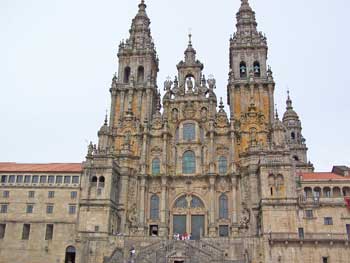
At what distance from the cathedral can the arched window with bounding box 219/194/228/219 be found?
0.14 m

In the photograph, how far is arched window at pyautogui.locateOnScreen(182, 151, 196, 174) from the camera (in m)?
60.1


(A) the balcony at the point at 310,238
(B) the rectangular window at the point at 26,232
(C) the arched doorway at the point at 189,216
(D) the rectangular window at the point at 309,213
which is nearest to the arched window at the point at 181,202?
(C) the arched doorway at the point at 189,216

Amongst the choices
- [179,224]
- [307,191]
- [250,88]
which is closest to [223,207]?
[179,224]

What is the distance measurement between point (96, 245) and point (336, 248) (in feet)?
92.9

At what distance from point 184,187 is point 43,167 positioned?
20.1 metres

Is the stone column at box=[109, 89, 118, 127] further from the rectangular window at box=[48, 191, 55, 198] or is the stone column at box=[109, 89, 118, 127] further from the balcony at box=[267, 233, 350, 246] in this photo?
the balcony at box=[267, 233, 350, 246]

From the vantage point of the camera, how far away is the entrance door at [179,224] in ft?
188

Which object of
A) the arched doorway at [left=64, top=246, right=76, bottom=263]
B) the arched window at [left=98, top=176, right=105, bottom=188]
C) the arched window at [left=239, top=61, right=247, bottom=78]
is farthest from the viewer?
the arched window at [left=239, top=61, right=247, bottom=78]

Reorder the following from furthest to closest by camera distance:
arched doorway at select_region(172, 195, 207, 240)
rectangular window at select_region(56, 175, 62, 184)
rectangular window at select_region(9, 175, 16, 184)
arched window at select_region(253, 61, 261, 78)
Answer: arched window at select_region(253, 61, 261, 78)
arched doorway at select_region(172, 195, 207, 240)
rectangular window at select_region(9, 175, 16, 184)
rectangular window at select_region(56, 175, 62, 184)

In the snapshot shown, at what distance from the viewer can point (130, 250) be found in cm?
5009

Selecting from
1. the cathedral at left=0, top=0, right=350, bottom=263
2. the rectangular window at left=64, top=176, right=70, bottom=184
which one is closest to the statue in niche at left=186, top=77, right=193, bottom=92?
the cathedral at left=0, top=0, right=350, bottom=263

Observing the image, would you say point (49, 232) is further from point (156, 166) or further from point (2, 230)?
point (156, 166)

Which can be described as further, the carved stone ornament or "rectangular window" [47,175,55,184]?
the carved stone ornament

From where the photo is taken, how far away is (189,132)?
6231 cm
